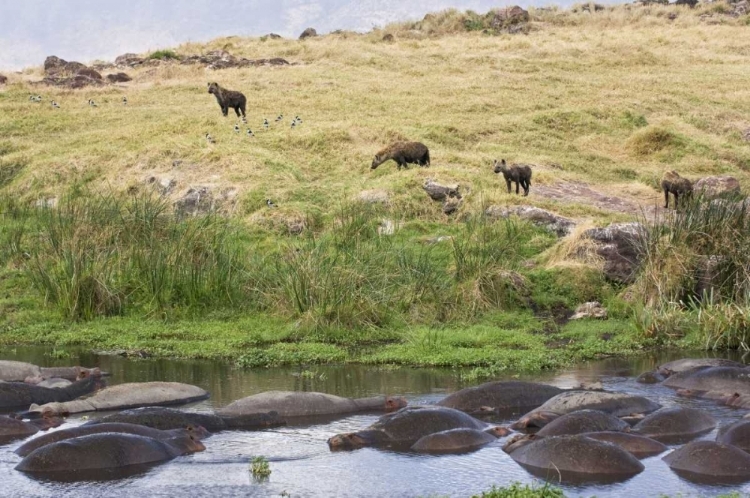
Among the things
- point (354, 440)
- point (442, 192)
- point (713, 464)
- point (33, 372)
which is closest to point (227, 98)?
point (442, 192)

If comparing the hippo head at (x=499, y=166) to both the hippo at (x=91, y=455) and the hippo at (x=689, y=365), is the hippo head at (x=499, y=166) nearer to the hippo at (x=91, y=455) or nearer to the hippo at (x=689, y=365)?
the hippo at (x=689, y=365)

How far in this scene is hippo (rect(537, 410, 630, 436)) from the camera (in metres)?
10.2

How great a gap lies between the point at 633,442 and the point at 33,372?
271 inches

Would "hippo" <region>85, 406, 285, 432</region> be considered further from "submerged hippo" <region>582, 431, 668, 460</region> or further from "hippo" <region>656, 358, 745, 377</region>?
"hippo" <region>656, 358, 745, 377</region>

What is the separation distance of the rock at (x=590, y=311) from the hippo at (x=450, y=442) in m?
6.36

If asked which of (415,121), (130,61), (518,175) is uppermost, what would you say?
(130,61)

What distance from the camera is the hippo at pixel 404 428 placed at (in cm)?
1025

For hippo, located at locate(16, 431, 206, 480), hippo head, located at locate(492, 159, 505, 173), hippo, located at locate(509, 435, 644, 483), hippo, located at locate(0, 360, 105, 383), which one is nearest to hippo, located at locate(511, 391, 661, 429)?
hippo, located at locate(509, 435, 644, 483)

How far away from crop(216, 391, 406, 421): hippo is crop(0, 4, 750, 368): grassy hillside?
94.3 inches

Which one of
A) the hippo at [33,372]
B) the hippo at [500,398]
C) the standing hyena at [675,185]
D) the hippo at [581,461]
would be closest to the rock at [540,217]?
the standing hyena at [675,185]

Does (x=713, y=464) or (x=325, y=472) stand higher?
(x=713, y=464)

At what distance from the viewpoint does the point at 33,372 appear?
42.5 feet

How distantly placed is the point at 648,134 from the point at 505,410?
17.2m

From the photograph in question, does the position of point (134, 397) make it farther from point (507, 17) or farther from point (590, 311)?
point (507, 17)
